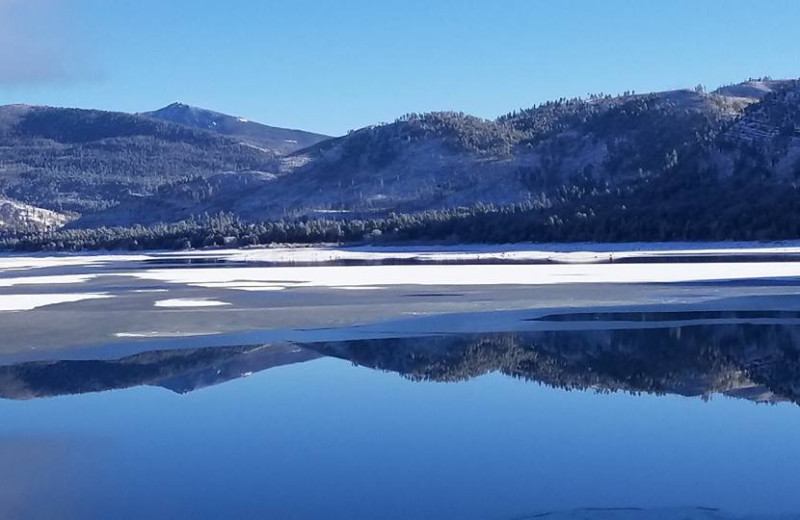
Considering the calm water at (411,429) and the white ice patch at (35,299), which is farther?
the white ice patch at (35,299)

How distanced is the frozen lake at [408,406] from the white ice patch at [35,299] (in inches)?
32.8

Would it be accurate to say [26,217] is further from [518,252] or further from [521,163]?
[518,252]

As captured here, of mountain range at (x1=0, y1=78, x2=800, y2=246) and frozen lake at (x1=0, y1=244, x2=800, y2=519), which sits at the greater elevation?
mountain range at (x1=0, y1=78, x2=800, y2=246)

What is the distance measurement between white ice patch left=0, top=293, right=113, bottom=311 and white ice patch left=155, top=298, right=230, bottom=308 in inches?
116

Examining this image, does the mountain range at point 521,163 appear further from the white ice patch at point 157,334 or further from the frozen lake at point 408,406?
the white ice patch at point 157,334

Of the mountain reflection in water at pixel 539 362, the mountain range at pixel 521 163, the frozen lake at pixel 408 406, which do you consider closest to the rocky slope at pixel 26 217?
the mountain range at pixel 521 163

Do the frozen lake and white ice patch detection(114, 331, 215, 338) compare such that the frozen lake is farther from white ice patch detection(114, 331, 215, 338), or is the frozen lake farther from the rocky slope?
the rocky slope

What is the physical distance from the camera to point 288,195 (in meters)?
114

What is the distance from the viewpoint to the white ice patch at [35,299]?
26.4 metres

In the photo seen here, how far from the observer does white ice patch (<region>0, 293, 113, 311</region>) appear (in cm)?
2636

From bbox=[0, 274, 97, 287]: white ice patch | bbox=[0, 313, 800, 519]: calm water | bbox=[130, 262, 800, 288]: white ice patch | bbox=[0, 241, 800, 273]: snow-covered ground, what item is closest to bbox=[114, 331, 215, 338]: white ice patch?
bbox=[0, 313, 800, 519]: calm water

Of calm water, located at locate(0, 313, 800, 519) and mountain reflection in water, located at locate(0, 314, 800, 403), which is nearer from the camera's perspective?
calm water, located at locate(0, 313, 800, 519)

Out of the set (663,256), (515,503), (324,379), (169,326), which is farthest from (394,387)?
(663,256)

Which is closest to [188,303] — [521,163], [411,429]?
[411,429]
